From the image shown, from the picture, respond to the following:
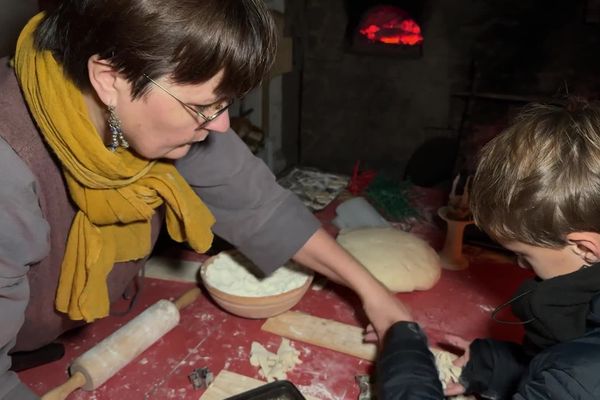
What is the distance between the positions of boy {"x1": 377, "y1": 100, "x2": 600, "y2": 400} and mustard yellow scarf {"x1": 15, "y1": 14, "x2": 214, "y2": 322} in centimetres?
56

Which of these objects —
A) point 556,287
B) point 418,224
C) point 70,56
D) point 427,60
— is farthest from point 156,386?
point 427,60

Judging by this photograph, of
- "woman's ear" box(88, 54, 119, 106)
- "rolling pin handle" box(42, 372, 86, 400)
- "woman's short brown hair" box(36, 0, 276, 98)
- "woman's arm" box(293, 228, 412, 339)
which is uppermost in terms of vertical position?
"woman's short brown hair" box(36, 0, 276, 98)

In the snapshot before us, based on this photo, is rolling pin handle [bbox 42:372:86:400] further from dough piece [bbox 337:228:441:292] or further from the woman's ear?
dough piece [bbox 337:228:441:292]

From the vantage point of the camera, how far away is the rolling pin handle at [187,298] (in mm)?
1296

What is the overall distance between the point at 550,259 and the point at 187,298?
32.7 inches

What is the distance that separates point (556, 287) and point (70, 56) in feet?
2.86

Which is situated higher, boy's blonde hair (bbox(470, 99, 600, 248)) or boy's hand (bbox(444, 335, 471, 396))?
boy's blonde hair (bbox(470, 99, 600, 248))

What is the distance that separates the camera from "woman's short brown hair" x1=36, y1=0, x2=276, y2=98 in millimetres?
764

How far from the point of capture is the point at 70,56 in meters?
0.83

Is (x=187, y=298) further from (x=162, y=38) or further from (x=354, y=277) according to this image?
(x=162, y=38)

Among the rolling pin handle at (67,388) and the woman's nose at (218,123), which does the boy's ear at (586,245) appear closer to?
the woman's nose at (218,123)

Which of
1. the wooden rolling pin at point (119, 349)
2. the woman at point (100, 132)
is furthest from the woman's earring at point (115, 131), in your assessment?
the wooden rolling pin at point (119, 349)

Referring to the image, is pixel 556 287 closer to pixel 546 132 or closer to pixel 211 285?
pixel 546 132

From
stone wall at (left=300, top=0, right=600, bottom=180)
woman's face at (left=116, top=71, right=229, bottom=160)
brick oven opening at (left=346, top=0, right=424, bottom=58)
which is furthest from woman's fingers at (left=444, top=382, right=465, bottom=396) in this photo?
brick oven opening at (left=346, top=0, right=424, bottom=58)
